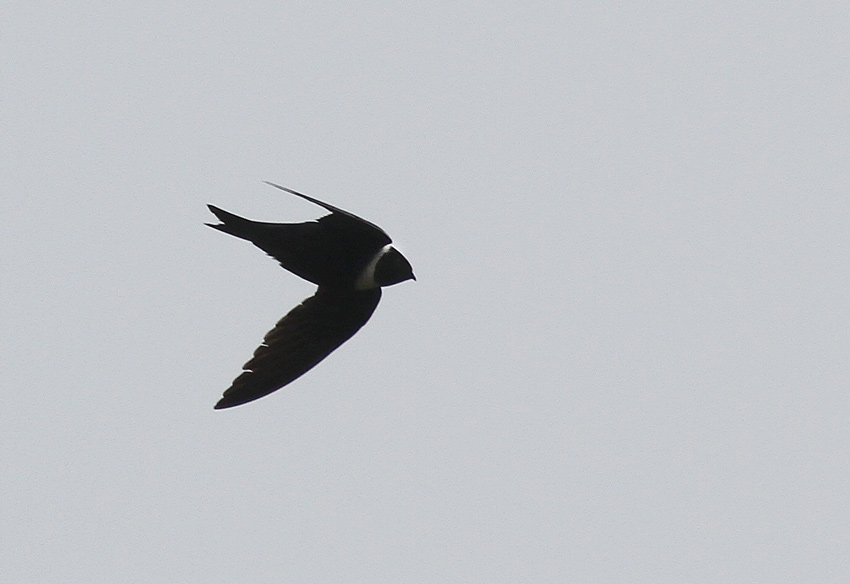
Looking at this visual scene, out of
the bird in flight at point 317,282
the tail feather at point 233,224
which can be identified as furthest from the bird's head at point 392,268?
the tail feather at point 233,224

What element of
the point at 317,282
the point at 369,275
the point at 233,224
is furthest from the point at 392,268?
the point at 233,224

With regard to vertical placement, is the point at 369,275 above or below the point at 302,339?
above

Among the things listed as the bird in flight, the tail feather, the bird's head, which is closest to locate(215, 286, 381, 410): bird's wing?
the bird in flight

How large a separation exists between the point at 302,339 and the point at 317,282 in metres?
0.31

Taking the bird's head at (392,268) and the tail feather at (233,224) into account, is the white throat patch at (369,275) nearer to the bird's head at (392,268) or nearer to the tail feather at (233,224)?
the bird's head at (392,268)

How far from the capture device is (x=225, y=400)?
526cm

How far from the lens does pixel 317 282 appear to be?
5.55m

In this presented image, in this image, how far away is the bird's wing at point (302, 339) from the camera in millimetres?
5316

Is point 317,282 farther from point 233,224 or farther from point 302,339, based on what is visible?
point 233,224

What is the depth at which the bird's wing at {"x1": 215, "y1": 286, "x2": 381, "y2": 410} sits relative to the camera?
532 cm

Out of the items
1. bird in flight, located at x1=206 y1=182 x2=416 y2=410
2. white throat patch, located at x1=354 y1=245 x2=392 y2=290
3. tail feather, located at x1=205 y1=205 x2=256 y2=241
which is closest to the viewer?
tail feather, located at x1=205 y1=205 x2=256 y2=241

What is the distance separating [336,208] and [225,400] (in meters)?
1.40

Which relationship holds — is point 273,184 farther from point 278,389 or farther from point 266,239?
point 278,389

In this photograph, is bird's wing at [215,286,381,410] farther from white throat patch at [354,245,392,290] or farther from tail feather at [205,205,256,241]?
tail feather at [205,205,256,241]
